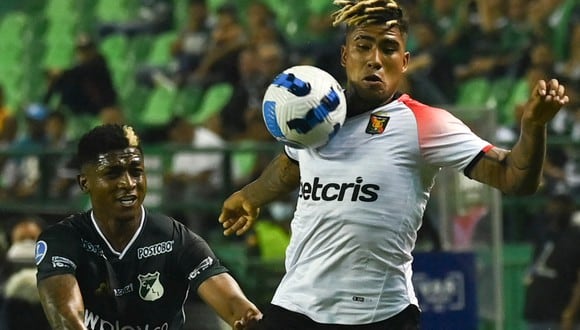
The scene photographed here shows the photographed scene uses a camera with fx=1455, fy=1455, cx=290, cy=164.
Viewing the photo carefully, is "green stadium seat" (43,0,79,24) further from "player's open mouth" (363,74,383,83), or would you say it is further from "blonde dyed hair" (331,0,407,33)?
"player's open mouth" (363,74,383,83)

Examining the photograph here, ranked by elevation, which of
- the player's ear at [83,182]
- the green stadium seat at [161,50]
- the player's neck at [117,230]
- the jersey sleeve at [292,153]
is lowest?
the green stadium seat at [161,50]

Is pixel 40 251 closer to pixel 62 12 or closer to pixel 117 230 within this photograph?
pixel 117 230

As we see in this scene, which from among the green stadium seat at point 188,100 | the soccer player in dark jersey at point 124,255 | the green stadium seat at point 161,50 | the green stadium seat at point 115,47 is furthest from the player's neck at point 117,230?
the green stadium seat at point 115,47

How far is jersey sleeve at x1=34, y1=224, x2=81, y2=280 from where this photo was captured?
6.48 m

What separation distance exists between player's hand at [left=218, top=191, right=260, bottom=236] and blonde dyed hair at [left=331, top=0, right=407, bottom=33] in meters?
0.94

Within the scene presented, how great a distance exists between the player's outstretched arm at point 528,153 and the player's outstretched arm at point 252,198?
0.98 m

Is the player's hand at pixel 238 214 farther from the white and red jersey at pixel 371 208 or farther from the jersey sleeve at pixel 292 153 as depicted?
the white and red jersey at pixel 371 208

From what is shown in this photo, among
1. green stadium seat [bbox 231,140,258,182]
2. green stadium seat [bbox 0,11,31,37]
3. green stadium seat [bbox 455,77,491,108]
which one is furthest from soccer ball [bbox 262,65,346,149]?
green stadium seat [bbox 0,11,31,37]

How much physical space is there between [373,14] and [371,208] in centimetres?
82

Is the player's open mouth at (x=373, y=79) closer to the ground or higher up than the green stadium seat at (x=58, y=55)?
higher up

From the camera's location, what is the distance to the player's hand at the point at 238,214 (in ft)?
21.1

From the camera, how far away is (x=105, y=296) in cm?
666

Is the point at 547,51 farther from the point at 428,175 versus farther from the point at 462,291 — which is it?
the point at 428,175

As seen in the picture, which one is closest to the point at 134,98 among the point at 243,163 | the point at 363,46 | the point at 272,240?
the point at 243,163
